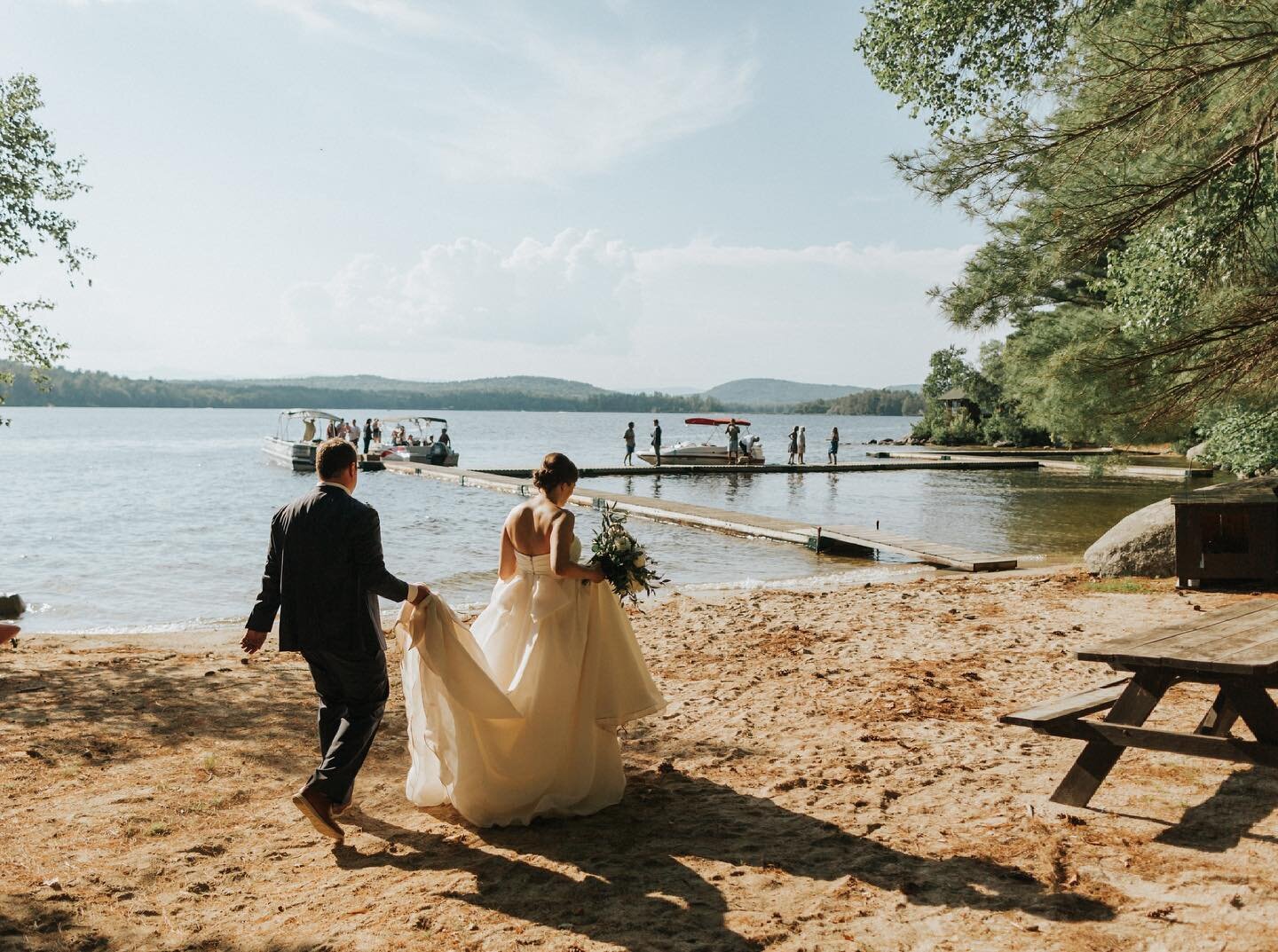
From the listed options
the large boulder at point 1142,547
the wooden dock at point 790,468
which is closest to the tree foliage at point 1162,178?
the large boulder at point 1142,547

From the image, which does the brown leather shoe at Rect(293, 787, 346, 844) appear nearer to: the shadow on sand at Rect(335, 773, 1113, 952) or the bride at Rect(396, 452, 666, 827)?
the shadow on sand at Rect(335, 773, 1113, 952)

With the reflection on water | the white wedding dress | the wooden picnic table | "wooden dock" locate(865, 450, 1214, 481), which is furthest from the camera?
"wooden dock" locate(865, 450, 1214, 481)

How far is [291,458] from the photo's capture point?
49.0m

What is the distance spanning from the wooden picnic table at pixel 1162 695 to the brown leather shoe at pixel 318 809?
317 centimetres

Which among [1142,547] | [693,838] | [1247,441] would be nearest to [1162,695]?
[693,838]

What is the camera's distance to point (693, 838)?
4430 mm

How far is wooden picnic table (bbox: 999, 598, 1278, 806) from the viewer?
4035 millimetres

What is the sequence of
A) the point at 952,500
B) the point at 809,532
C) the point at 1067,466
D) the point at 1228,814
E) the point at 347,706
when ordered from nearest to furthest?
the point at 1228,814
the point at 347,706
the point at 809,532
the point at 952,500
the point at 1067,466

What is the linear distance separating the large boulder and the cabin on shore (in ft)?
196

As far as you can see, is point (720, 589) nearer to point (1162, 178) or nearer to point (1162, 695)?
point (1162, 178)

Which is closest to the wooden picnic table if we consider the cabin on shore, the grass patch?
the grass patch

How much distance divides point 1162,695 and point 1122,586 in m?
7.76

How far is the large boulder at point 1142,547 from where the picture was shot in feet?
39.2

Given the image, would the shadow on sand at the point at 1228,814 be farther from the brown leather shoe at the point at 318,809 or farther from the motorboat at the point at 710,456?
the motorboat at the point at 710,456
